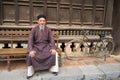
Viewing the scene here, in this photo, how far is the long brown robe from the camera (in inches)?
170

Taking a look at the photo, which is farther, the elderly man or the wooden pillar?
the wooden pillar

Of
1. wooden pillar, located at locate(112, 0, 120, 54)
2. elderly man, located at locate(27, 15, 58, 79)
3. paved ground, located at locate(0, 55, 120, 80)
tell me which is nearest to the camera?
elderly man, located at locate(27, 15, 58, 79)

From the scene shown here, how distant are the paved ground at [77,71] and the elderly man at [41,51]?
0.21m

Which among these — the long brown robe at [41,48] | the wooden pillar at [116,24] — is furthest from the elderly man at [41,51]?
the wooden pillar at [116,24]

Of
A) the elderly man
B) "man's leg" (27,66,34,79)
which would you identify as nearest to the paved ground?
"man's leg" (27,66,34,79)

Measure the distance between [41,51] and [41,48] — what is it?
0.08 metres

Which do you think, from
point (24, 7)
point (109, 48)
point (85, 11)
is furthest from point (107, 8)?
point (24, 7)

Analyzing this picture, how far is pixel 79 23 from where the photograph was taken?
600 centimetres

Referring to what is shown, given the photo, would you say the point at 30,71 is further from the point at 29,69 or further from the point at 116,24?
the point at 116,24

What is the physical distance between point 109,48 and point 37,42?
3.09 metres

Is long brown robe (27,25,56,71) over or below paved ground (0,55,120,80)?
over

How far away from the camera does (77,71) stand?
189 inches

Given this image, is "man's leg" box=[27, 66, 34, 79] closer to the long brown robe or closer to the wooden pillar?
the long brown robe

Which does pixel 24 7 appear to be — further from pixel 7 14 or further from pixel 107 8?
pixel 107 8
